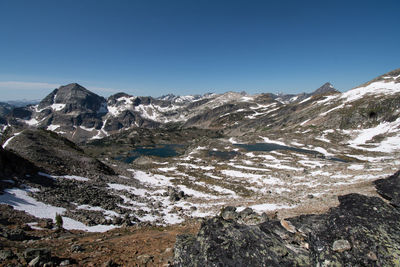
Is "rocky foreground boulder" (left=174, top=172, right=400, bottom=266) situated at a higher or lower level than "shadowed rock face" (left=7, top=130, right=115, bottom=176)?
higher

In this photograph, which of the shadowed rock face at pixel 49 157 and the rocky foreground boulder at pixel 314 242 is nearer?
the rocky foreground boulder at pixel 314 242

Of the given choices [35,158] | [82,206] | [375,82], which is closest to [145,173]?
[35,158]

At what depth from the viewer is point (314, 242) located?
274 inches

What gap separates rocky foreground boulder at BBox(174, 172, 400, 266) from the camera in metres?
6.15

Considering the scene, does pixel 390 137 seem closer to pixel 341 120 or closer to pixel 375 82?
pixel 341 120

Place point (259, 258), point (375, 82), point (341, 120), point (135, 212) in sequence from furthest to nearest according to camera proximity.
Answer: point (375, 82)
point (341, 120)
point (135, 212)
point (259, 258)

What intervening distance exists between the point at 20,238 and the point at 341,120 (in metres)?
178

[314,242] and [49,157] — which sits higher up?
[314,242]

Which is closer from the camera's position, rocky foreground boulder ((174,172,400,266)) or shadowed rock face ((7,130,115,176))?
rocky foreground boulder ((174,172,400,266))

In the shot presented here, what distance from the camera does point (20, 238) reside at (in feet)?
38.2

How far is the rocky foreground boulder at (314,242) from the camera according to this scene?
6148 millimetres

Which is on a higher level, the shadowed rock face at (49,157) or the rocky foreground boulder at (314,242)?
the rocky foreground boulder at (314,242)

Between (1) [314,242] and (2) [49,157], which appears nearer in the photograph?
(1) [314,242]

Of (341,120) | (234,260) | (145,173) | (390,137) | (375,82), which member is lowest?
(145,173)
